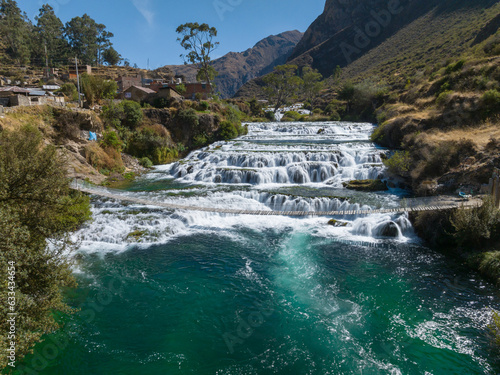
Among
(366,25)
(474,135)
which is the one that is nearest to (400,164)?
(474,135)

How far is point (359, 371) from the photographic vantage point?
292 inches

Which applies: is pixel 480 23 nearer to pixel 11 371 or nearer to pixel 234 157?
pixel 234 157

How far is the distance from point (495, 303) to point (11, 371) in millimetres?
14077

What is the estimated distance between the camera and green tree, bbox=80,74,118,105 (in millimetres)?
29725

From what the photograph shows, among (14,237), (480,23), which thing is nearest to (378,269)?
(14,237)

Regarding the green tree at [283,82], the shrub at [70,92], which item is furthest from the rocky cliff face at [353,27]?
the shrub at [70,92]

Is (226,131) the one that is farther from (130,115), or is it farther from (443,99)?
(443,99)

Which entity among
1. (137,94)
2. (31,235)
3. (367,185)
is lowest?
(31,235)

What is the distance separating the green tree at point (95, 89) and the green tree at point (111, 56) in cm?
5545

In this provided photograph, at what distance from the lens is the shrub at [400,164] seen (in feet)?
66.9

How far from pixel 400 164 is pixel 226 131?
22.4m

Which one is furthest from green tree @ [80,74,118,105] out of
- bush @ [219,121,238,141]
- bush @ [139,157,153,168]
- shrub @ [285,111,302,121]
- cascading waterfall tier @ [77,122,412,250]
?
shrub @ [285,111,302,121]

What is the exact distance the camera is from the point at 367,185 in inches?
810

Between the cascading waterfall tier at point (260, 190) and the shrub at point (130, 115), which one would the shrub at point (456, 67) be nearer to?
the cascading waterfall tier at point (260, 190)
